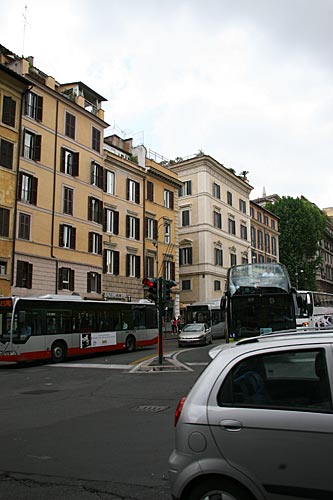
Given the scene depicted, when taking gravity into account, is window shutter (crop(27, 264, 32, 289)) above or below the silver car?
above

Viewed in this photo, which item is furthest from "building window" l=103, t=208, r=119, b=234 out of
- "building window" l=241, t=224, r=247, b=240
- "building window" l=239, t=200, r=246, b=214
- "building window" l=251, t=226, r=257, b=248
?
"building window" l=251, t=226, r=257, b=248

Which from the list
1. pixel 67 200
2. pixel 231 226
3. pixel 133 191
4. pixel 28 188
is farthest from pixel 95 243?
pixel 231 226

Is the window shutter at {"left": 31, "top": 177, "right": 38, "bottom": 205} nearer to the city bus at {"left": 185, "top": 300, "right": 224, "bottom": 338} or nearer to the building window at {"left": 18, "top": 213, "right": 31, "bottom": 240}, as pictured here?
the building window at {"left": 18, "top": 213, "right": 31, "bottom": 240}

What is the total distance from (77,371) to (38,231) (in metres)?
15.8

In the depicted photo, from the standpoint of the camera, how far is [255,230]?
64875 millimetres

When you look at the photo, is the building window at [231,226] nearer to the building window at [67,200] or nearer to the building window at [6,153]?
the building window at [67,200]

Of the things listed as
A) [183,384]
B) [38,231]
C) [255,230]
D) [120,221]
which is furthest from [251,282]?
[255,230]

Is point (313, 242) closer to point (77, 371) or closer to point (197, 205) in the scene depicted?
point (197, 205)

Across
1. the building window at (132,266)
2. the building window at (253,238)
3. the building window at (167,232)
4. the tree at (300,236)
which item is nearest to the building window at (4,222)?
the building window at (132,266)

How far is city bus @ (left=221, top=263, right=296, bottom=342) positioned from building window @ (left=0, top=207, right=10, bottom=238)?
1751 centimetres

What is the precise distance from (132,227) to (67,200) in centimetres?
868

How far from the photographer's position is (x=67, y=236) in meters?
33.3

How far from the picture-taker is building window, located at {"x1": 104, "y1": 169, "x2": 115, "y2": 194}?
38500 mm

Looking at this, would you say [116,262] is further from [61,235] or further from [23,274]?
[23,274]
